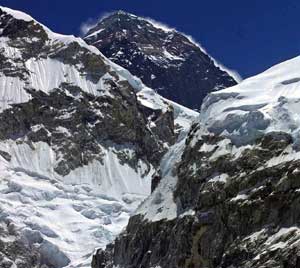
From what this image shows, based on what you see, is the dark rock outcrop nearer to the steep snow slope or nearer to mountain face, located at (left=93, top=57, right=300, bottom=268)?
mountain face, located at (left=93, top=57, right=300, bottom=268)

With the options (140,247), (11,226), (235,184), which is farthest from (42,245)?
(235,184)

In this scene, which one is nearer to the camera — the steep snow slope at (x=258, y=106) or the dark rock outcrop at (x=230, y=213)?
the dark rock outcrop at (x=230, y=213)

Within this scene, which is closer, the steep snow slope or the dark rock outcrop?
the dark rock outcrop

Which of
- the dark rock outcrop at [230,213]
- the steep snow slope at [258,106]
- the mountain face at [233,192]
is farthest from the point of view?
the steep snow slope at [258,106]

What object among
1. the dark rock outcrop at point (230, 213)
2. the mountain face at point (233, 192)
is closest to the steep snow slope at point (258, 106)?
the mountain face at point (233, 192)

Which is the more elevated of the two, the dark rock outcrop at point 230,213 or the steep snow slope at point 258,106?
the steep snow slope at point 258,106

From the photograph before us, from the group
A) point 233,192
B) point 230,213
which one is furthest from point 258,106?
point 230,213

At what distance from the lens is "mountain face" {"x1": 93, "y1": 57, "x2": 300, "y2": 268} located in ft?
198

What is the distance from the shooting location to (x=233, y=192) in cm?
6481

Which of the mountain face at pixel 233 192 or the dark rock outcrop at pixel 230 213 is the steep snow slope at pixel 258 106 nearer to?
the mountain face at pixel 233 192

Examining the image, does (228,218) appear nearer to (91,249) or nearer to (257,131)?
(257,131)

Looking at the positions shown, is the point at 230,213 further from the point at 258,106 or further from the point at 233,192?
the point at 258,106

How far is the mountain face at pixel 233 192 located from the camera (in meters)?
60.4

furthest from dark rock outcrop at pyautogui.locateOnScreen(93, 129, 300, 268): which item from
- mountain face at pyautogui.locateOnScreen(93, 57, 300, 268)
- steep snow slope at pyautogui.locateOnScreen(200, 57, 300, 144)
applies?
steep snow slope at pyautogui.locateOnScreen(200, 57, 300, 144)
